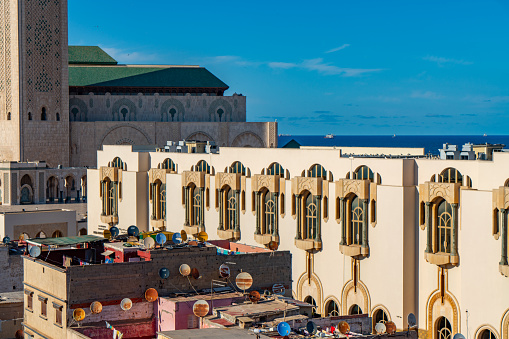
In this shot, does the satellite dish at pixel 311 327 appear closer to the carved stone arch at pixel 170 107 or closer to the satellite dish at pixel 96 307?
the satellite dish at pixel 96 307

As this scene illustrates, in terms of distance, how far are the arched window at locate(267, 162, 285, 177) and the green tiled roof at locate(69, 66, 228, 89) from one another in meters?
46.6

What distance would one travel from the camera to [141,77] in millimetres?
98875

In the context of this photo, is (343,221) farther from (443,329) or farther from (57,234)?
(57,234)

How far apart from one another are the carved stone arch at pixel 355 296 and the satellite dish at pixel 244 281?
47.0 ft

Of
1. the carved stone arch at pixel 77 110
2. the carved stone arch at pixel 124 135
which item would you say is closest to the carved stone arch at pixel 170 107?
the carved stone arch at pixel 124 135

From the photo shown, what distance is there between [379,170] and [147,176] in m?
23.7

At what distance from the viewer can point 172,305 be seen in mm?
31641

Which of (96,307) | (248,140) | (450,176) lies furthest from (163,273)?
(248,140)

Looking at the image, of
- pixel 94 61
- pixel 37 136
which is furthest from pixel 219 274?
pixel 94 61

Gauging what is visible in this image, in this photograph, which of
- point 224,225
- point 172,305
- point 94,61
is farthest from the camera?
point 94,61

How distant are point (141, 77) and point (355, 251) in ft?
189

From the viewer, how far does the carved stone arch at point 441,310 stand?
41.6 meters

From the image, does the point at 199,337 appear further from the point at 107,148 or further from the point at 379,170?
the point at 107,148

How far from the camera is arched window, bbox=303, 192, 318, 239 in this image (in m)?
49.6
